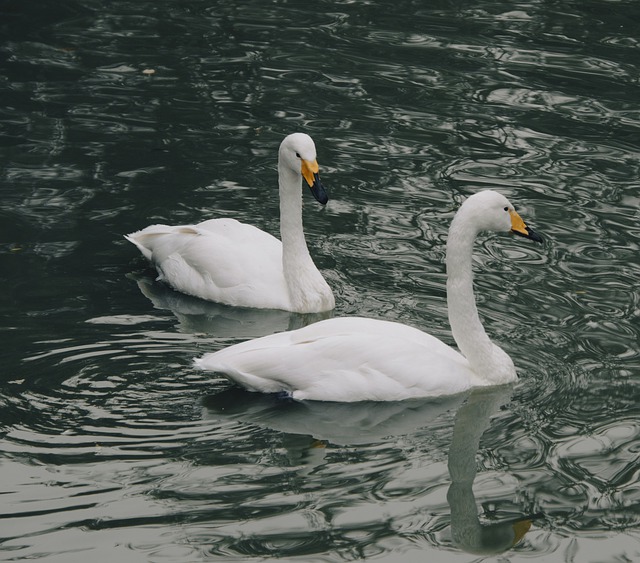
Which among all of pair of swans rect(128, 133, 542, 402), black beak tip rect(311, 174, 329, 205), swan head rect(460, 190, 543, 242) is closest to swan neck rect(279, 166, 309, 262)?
black beak tip rect(311, 174, 329, 205)

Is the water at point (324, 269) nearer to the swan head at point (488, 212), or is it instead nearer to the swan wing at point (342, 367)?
the swan wing at point (342, 367)

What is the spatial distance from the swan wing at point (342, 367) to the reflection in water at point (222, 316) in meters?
1.27

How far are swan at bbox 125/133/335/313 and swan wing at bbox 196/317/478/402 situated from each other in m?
1.68

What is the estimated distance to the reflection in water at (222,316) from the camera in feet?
32.7

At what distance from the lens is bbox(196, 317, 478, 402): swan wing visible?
8.52m

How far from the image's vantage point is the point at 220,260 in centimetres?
1056

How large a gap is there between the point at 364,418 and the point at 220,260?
258 cm

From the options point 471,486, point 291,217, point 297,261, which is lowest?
point 471,486

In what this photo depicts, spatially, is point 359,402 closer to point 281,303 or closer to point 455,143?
point 281,303

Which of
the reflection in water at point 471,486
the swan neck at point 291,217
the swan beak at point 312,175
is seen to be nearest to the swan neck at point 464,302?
the reflection in water at point 471,486

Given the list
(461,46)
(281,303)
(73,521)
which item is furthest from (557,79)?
(73,521)

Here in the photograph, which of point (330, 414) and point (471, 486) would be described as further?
point (330, 414)

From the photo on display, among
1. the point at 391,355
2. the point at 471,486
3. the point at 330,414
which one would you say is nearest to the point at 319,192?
the point at 391,355

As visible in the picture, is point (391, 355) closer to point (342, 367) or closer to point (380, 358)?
point (380, 358)
